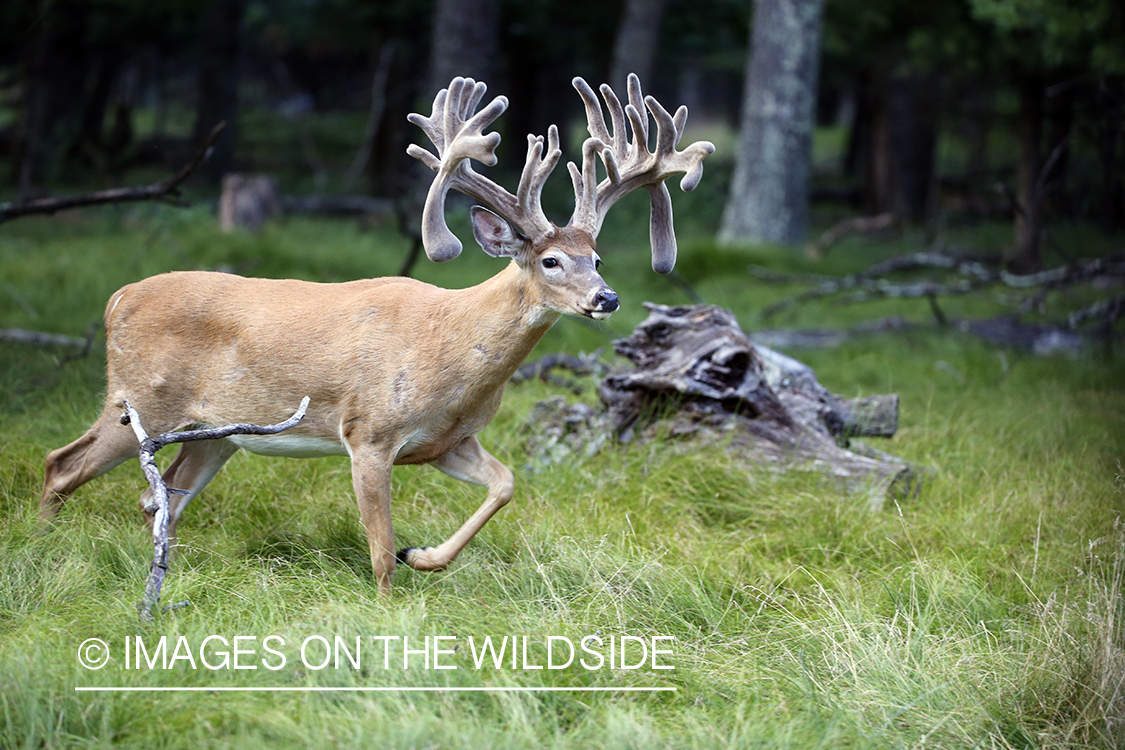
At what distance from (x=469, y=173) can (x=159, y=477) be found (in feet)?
4.72

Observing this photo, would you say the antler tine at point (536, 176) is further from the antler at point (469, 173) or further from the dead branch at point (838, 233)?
the dead branch at point (838, 233)

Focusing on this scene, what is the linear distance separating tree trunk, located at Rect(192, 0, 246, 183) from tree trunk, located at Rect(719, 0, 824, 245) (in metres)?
7.86

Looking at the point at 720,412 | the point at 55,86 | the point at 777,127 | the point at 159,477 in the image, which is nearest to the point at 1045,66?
the point at 777,127

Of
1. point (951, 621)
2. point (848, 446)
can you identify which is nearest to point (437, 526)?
point (951, 621)

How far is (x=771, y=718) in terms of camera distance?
292 cm

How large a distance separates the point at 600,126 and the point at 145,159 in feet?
55.0

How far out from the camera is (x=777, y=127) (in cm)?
1148

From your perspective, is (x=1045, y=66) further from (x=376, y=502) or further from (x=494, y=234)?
(x=376, y=502)

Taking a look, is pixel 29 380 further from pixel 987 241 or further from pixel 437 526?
pixel 987 241

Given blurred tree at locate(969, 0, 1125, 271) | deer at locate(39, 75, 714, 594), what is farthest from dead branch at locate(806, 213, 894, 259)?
deer at locate(39, 75, 714, 594)

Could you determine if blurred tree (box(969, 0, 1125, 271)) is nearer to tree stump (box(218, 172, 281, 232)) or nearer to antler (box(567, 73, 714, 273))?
antler (box(567, 73, 714, 273))

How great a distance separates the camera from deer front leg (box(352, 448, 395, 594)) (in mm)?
3625

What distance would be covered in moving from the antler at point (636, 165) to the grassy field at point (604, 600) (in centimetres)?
56

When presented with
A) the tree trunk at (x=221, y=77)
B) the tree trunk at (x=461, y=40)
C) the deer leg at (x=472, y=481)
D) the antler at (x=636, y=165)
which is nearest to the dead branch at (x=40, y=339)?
the deer leg at (x=472, y=481)
